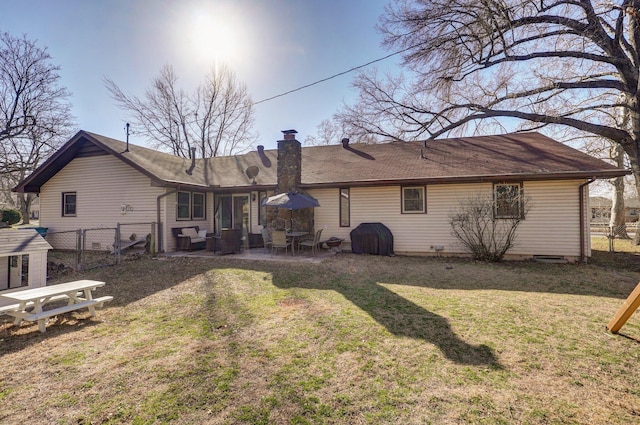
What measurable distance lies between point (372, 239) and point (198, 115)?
67.8ft

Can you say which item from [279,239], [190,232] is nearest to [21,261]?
[279,239]

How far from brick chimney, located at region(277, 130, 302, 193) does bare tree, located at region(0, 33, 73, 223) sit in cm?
1869

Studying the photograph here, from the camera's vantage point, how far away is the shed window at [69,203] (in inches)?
474

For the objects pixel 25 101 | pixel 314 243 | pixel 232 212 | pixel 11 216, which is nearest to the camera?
pixel 314 243

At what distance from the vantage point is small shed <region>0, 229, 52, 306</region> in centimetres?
495

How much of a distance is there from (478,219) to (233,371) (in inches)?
349

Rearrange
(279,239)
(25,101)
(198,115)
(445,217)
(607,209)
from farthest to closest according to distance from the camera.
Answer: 1. (607,209)
2. (198,115)
3. (25,101)
4. (445,217)
5. (279,239)

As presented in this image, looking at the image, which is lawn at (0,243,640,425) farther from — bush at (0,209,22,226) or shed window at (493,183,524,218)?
bush at (0,209,22,226)

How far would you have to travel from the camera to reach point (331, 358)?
328 cm

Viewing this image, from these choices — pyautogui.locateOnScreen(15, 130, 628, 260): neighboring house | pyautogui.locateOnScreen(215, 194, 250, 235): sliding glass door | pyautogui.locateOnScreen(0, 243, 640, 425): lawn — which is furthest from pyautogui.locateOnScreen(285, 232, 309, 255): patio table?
pyautogui.locateOnScreen(0, 243, 640, 425): lawn

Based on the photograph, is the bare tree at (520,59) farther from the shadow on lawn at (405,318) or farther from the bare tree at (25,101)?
the bare tree at (25,101)

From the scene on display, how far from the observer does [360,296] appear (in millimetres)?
5625

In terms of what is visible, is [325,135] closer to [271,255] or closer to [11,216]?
[271,255]

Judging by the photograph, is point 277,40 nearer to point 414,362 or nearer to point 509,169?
point 509,169
